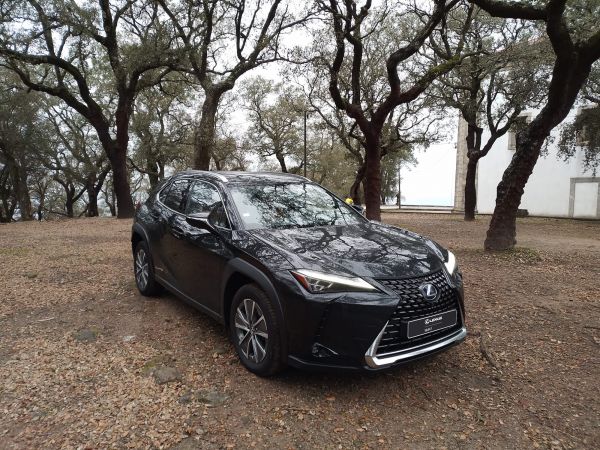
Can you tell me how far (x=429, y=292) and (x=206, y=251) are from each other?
192 cm

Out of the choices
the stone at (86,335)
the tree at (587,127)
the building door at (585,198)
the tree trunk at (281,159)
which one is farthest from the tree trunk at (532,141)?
the tree trunk at (281,159)

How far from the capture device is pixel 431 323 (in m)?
2.88

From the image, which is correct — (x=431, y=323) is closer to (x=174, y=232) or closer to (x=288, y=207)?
(x=288, y=207)

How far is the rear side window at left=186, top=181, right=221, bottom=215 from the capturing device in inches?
155

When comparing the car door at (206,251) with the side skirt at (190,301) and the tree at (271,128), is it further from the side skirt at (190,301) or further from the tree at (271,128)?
the tree at (271,128)

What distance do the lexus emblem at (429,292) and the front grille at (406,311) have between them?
0.08ft

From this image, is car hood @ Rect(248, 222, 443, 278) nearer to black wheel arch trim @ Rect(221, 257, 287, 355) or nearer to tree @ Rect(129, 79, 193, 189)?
black wheel arch trim @ Rect(221, 257, 287, 355)

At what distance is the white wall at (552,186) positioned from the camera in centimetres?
2409

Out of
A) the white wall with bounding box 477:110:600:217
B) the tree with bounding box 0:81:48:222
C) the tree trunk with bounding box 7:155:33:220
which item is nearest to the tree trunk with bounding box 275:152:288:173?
the white wall with bounding box 477:110:600:217

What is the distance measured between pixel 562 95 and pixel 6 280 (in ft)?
32.3

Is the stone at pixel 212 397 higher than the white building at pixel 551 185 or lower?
lower

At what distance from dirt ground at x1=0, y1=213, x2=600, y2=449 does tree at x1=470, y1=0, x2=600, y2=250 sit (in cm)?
319

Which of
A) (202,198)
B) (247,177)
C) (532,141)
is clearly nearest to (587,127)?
(532,141)

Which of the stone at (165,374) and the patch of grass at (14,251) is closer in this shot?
the stone at (165,374)
